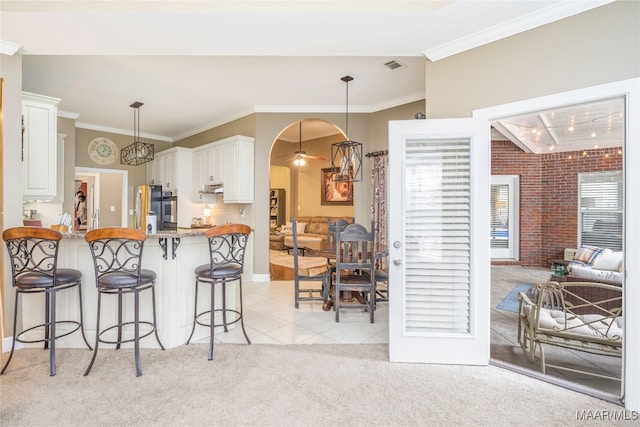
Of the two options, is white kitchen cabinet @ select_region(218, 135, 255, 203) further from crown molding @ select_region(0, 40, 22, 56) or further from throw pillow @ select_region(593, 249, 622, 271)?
throw pillow @ select_region(593, 249, 622, 271)

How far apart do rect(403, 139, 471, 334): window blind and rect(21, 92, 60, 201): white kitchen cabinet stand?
3688 mm

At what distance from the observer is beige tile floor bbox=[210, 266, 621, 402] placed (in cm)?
276

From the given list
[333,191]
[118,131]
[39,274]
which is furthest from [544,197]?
[118,131]

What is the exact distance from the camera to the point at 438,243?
8.79 ft

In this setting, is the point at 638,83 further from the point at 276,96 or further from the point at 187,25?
the point at 276,96

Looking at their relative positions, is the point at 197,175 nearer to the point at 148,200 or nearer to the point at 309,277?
the point at 148,200

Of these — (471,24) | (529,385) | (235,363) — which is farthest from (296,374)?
(471,24)

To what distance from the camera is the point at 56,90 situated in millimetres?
4566

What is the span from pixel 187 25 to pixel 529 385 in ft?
12.6

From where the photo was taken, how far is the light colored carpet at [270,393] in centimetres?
195

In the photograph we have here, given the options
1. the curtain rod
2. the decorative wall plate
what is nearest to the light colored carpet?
the curtain rod

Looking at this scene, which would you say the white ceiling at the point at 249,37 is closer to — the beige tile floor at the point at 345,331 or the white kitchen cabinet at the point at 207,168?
the white kitchen cabinet at the point at 207,168

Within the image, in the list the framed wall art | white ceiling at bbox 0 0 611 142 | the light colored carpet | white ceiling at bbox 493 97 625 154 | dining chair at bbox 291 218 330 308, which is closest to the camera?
the light colored carpet

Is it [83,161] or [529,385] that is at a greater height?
[83,161]
